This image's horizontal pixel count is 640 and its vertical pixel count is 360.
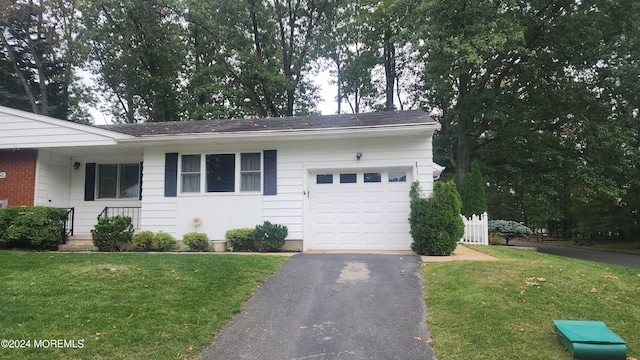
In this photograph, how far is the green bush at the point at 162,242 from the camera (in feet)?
31.2

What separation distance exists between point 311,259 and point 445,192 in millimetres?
3345

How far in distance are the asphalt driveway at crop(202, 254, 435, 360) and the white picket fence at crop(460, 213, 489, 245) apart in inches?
228

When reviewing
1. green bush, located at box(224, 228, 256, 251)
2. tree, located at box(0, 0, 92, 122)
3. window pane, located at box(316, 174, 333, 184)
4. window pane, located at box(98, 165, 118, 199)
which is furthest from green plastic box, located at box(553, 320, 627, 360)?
tree, located at box(0, 0, 92, 122)

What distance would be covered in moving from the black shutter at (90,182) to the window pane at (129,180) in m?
0.81

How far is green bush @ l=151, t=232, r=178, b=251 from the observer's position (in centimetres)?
950

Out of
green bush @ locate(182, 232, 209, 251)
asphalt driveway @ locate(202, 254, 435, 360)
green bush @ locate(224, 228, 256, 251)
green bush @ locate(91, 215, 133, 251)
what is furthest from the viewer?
green bush @ locate(182, 232, 209, 251)

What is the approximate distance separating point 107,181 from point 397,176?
8.84 metres

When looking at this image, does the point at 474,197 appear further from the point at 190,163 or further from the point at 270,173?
the point at 190,163

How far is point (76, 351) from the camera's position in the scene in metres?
3.73

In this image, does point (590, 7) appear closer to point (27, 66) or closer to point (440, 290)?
point (440, 290)

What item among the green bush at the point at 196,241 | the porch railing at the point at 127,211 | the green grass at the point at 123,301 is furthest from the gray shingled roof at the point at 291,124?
the green grass at the point at 123,301

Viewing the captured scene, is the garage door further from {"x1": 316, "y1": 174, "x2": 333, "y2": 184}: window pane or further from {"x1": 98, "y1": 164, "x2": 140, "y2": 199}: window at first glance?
{"x1": 98, "y1": 164, "x2": 140, "y2": 199}: window

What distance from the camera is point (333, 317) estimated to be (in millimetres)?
4934

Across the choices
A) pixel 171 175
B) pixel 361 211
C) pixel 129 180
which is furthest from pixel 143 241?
pixel 361 211
